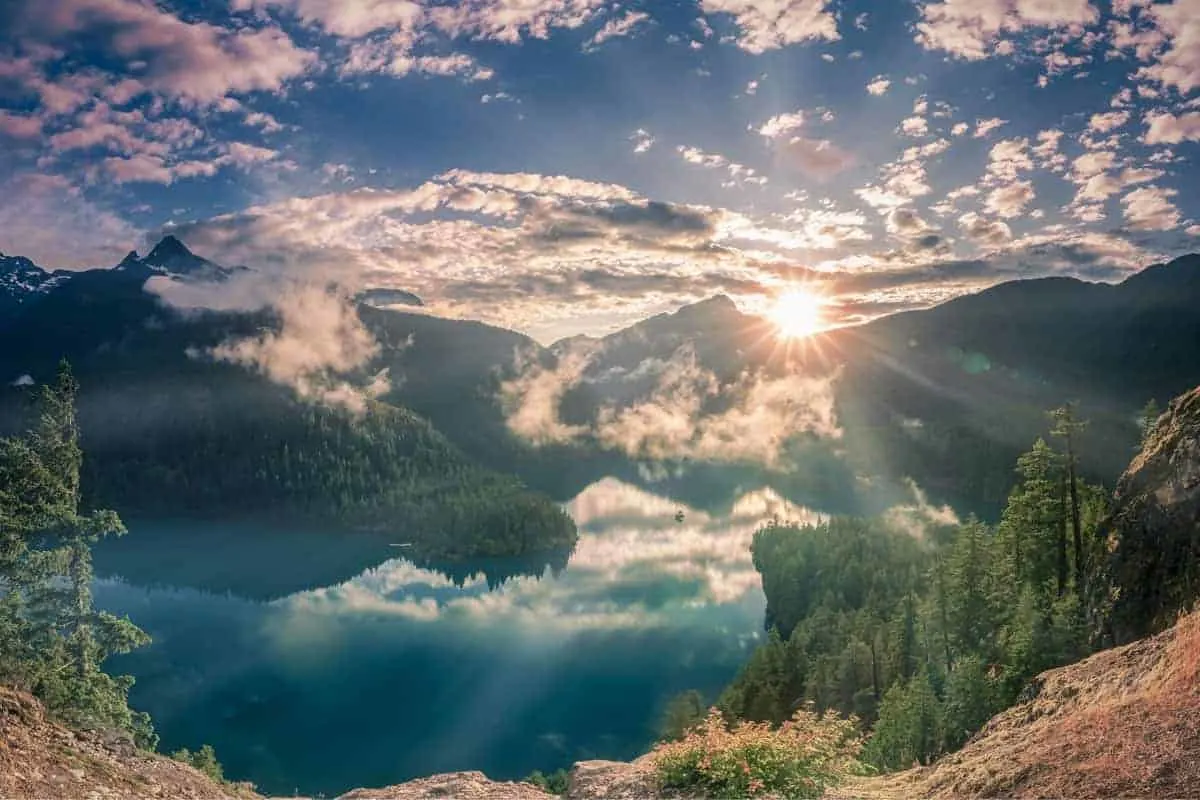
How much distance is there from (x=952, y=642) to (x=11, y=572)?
185 ft

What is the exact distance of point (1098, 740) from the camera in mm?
17156

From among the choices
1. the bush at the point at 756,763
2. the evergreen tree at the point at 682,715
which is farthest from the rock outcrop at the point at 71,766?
the evergreen tree at the point at 682,715

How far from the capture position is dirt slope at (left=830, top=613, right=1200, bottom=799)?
15062mm

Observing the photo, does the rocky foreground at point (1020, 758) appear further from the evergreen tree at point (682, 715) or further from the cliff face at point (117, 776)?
the evergreen tree at point (682, 715)

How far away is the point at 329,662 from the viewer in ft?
409

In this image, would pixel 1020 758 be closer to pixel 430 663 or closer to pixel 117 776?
pixel 117 776

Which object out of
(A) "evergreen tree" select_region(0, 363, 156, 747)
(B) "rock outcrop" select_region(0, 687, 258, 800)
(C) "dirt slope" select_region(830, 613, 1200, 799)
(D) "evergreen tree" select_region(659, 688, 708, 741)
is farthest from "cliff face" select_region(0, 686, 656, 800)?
(D) "evergreen tree" select_region(659, 688, 708, 741)

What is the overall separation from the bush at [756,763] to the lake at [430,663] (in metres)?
71.2

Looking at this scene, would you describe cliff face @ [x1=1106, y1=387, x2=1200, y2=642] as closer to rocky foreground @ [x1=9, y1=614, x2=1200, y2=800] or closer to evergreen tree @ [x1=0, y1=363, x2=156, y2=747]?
rocky foreground @ [x1=9, y1=614, x2=1200, y2=800]

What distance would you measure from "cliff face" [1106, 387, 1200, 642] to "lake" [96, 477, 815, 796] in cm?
6973

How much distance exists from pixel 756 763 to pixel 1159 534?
2157 centimetres

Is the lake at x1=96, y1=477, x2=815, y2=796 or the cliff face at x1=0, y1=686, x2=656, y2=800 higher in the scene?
the cliff face at x1=0, y1=686, x2=656, y2=800

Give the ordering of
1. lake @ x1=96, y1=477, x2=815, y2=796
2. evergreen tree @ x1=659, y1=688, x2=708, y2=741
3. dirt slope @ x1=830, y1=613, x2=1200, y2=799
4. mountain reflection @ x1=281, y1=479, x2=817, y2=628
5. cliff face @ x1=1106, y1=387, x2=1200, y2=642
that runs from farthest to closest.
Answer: mountain reflection @ x1=281, y1=479, x2=817, y2=628
lake @ x1=96, y1=477, x2=815, y2=796
evergreen tree @ x1=659, y1=688, x2=708, y2=741
cliff face @ x1=1106, y1=387, x2=1200, y2=642
dirt slope @ x1=830, y1=613, x2=1200, y2=799

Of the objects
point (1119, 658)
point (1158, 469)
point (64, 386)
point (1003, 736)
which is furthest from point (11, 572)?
point (1158, 469)
